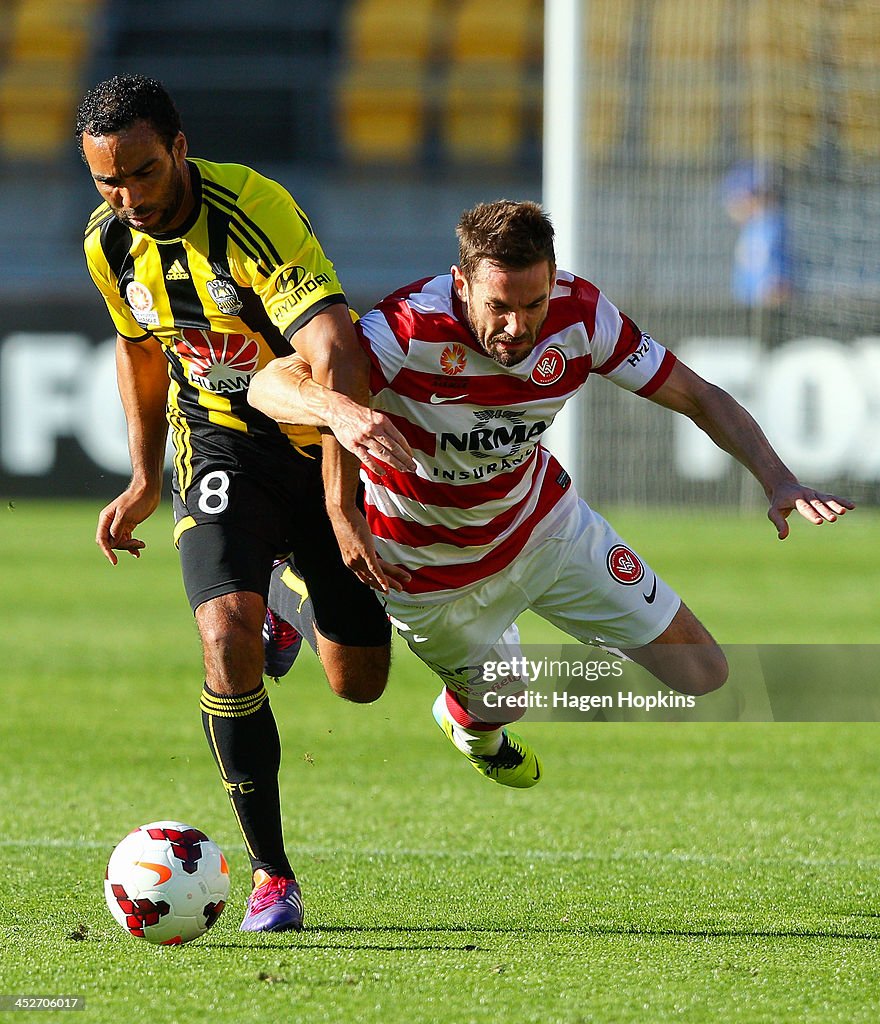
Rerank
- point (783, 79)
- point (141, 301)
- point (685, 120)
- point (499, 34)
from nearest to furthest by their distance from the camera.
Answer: point (141, 301) → point (783, 79) → point (685, 120) → point (499, 34)

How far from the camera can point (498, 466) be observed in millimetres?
4691

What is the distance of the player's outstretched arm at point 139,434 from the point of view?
16.3 ft

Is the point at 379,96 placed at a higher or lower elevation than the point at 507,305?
lower

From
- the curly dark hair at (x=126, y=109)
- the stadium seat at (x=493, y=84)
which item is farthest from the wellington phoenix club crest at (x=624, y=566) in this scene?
the stadium seat at (x=493, y=84)

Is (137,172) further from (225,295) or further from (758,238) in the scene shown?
(758,238)

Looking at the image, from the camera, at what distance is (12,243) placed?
19656mm

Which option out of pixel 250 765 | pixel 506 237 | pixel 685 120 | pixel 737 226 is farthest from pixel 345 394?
pixel 737 226

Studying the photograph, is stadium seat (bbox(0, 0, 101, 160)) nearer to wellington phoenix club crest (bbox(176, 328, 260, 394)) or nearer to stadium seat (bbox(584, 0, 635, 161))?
stadium seat (bbox(584, 0, 635, 161))

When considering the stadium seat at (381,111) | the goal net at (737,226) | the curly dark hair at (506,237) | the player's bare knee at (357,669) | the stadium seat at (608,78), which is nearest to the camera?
the curly dark hair at (506,237)

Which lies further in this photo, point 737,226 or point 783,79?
point 737,226

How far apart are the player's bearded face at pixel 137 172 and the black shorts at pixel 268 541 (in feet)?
2.61

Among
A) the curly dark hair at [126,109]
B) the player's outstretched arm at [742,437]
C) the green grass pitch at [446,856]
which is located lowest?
the green grass pitch at [446,856]

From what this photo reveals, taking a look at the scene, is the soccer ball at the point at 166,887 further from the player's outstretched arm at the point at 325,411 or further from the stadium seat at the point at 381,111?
the stadium seat at the point at 381,111

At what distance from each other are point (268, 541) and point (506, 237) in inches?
46.3
